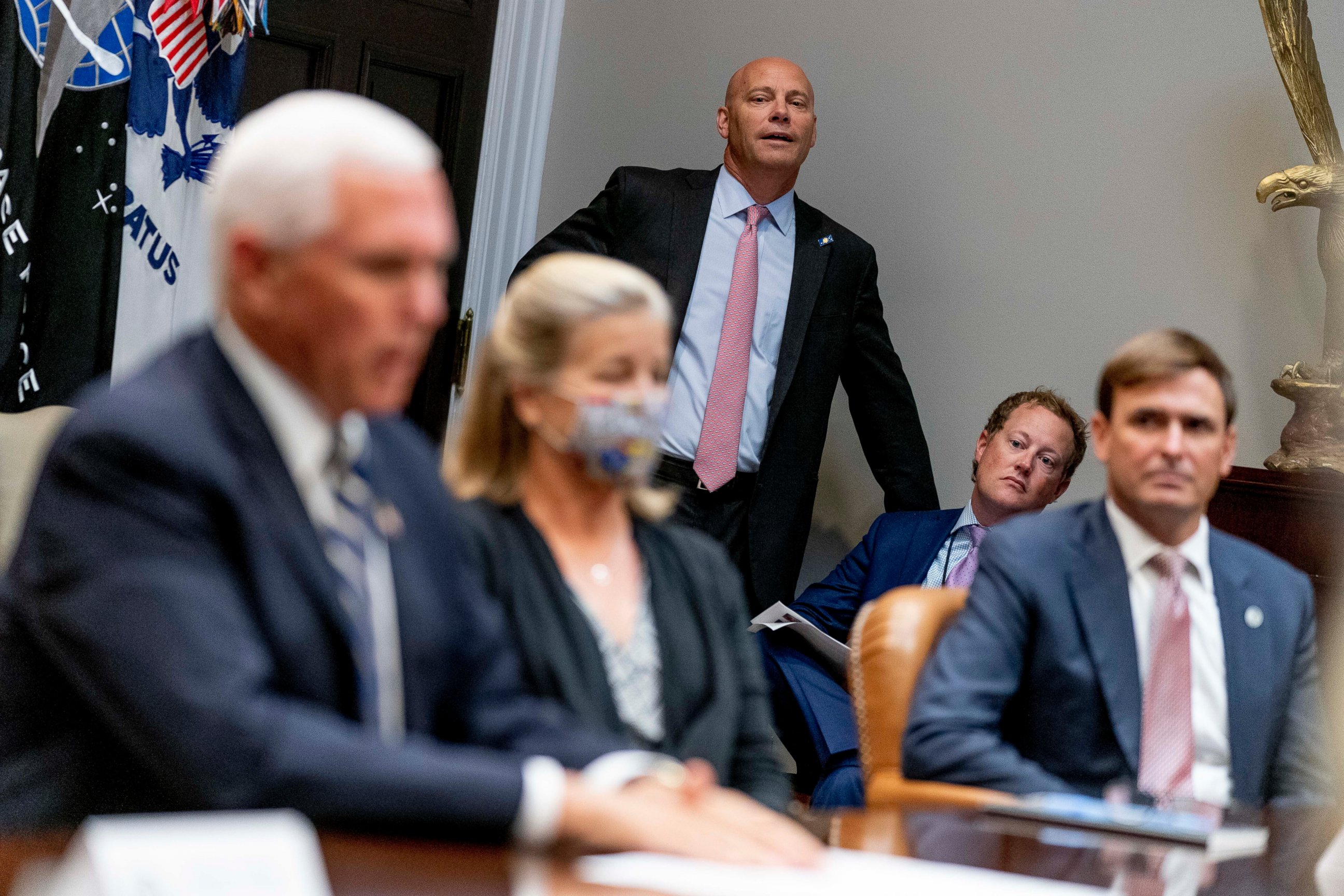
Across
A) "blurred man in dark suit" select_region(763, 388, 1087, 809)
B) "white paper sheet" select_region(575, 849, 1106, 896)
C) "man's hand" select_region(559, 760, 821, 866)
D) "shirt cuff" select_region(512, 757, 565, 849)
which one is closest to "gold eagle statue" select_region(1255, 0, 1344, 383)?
"blurred man in dark suit" select_region(763, 388, 1087, 809)

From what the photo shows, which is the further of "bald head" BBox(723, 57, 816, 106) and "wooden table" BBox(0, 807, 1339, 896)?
"bald head" BBox(723, 57, 816, 106)

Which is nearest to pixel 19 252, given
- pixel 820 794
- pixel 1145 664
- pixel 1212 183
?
pixel 820 794

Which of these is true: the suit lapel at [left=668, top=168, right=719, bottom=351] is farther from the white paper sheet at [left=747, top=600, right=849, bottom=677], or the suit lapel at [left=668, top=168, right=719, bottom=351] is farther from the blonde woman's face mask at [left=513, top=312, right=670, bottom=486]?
the blonde woman's face mask at [left=513, top=312, right=670, bottom=486]

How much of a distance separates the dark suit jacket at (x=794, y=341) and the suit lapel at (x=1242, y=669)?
1958mm

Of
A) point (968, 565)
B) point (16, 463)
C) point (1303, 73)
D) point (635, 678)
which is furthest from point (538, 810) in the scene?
point (1303, 73)

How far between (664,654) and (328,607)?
48cm

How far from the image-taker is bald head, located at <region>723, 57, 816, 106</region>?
13.4 feet

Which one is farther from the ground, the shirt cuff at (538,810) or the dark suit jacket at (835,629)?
the shirt cuff at (538,810)

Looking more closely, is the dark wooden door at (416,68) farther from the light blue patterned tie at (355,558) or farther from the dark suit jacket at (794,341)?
the light blue patterned tie at (355,558)

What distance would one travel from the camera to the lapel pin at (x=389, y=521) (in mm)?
1146

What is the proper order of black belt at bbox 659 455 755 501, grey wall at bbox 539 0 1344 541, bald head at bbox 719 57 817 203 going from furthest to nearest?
bald head at bbox 719 57 817 203
black belt at bbox 659 455 755 501
grey wall at bbox 539 0 1344 541

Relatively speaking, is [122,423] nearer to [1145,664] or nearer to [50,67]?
[1145,664]

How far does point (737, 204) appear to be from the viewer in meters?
4.04

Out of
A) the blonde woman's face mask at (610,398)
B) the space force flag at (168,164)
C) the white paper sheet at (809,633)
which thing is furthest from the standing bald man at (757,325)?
Result: the blonde woman's face mask at (610,398)
